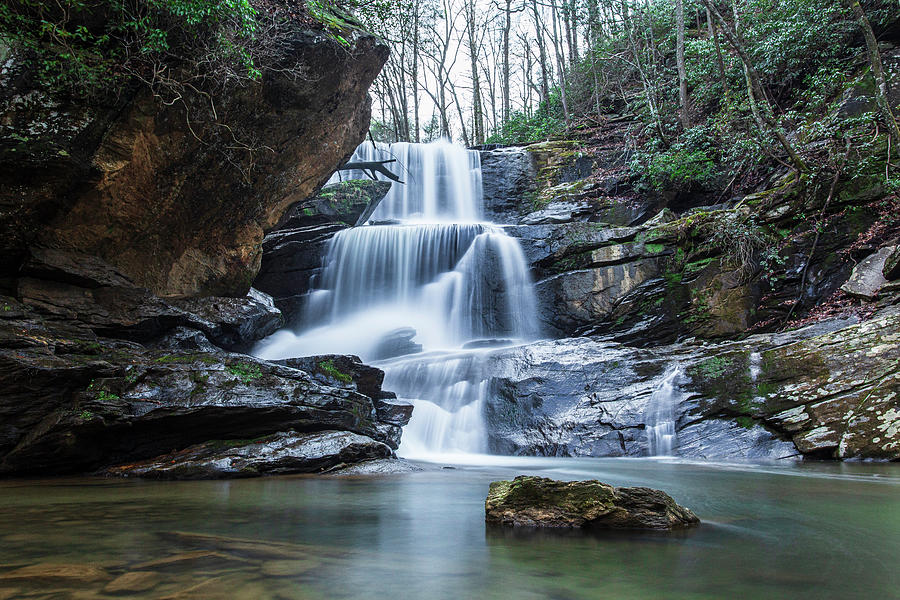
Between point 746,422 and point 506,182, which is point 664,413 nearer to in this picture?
point 746,422

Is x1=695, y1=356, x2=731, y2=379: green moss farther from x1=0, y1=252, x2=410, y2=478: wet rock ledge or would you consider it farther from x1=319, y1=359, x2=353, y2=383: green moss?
x1=319, y1=359, x2=353, y2=383: green moss

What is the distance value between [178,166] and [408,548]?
7455 millimetres

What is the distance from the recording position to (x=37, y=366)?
5727mm

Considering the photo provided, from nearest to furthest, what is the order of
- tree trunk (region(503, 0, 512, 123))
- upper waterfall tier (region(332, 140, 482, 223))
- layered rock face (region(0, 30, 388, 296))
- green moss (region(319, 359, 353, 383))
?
layered rock face (region(0, 30, 388, 296)) → green moss (region(319, 359, 353, 383)) → upper waterfall tier (region(332, 140, 482, 223)) → tree trunk (region(503, 0, 512, 123))

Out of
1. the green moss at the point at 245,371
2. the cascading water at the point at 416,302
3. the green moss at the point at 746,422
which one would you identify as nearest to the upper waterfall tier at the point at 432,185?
the cascading water at the point at 416,302

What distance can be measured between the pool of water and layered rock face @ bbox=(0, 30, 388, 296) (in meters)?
3.97

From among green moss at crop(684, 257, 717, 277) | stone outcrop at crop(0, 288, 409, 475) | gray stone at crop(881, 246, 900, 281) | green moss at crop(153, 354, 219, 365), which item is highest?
green moss at crop(684, 257, 717, 277)

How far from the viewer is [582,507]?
3090 mm

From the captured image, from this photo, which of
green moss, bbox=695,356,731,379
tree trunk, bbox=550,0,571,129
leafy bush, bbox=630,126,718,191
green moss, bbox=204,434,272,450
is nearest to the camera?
green moss, bbox=204,434,272,450

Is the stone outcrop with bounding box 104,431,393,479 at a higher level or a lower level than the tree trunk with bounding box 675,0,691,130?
lower

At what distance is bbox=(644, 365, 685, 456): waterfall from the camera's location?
323 inches

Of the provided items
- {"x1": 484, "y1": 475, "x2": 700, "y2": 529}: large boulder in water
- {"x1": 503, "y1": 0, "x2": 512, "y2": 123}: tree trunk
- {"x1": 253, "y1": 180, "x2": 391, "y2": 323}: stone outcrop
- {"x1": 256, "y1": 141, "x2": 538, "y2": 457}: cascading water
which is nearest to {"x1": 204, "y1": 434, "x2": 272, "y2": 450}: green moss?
{"x1": 484, "y1": 475, "x2": 700, "y2": 529}: large boulder in water

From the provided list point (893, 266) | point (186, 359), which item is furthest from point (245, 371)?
point (893, 266)

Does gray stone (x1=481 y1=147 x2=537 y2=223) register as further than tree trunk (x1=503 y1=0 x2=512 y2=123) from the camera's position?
No
